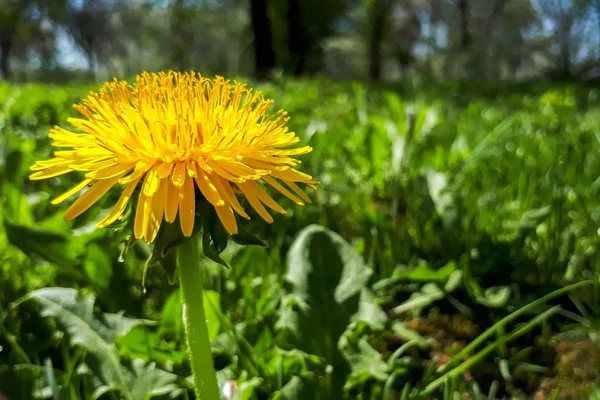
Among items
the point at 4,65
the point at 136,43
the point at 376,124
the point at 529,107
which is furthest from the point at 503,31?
the point at 376,124

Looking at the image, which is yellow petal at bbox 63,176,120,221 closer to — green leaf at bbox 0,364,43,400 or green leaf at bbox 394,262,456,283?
green leaf at bbox 0,364,43,400

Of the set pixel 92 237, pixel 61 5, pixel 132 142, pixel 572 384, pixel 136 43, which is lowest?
pixel 572 384

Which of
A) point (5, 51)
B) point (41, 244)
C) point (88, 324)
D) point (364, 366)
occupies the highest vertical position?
point (5, 51)

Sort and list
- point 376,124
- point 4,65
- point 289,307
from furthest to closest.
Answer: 1. point 4,65
2. point 376,124
3. point 289,307

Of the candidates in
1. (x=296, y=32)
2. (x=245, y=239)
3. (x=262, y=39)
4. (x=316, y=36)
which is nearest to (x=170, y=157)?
(x=245, y=239)

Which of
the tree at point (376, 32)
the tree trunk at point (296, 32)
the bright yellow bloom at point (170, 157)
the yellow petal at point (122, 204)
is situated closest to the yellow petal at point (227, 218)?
the bright yellow bloom at point (170, 157)

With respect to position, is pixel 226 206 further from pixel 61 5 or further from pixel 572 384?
pixel 61 5

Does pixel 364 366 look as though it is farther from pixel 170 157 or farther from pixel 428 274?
pixel 170 157

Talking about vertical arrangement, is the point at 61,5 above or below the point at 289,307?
above

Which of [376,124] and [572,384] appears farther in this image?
[376,124]
